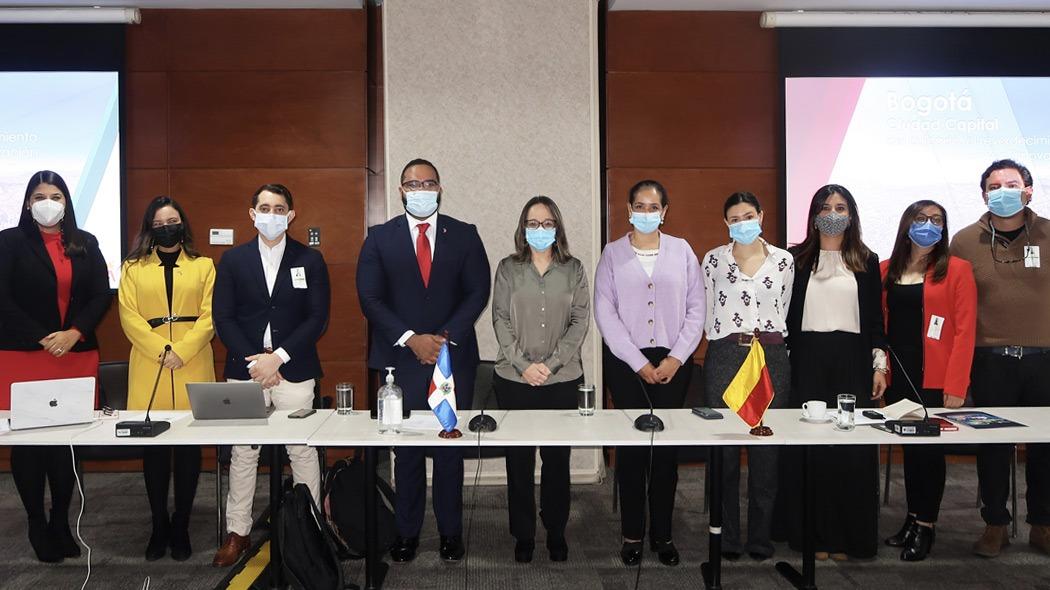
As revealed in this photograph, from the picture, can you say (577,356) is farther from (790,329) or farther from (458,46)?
(458,46)

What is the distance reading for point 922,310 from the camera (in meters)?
3.15

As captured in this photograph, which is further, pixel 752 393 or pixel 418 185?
pixel 418 185

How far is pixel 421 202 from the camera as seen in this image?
10.1ft

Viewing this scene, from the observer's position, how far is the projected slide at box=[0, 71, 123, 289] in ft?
14.9

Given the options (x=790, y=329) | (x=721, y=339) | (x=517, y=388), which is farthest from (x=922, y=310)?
(x=517, y=388)

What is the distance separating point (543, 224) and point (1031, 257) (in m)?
2.17

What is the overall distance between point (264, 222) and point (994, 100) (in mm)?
4632

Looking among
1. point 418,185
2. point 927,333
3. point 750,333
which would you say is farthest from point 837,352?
point 418,185

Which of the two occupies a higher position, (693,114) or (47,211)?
(693,114)

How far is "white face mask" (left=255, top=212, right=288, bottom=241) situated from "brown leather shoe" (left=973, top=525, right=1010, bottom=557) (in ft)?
11.2

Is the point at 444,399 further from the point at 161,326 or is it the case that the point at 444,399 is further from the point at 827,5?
the point at 827,5

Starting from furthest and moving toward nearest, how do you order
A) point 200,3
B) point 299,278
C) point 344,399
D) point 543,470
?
point 200,3, point 299,278, point 543,470, point 344,399

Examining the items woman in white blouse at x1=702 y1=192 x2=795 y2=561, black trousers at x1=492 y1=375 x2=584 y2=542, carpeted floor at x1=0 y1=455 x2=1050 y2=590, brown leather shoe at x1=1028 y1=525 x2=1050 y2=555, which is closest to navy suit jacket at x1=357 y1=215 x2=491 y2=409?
black trousers at x1=492 y1=375 x2=584 y2=542

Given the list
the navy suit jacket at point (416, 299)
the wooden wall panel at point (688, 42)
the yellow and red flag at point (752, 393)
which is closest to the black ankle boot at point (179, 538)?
the navy suit jacket at point (416, 299)
